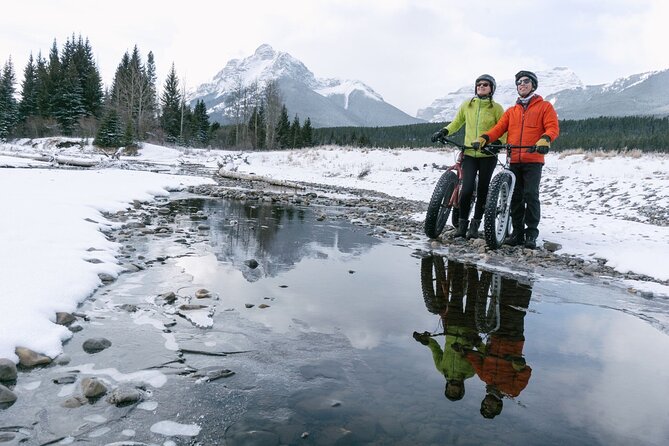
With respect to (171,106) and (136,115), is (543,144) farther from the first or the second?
(171,106)

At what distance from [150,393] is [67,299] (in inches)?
60.0

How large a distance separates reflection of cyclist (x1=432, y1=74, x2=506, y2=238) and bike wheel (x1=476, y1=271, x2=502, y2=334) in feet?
6.75

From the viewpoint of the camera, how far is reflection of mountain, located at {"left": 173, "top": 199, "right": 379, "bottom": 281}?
5.14 metres

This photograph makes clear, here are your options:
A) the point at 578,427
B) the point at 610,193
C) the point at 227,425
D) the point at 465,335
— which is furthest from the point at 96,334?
the point at 610,193

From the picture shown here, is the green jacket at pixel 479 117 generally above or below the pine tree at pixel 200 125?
below

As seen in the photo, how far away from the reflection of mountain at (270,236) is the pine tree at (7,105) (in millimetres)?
50035

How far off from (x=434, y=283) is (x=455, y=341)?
160cm

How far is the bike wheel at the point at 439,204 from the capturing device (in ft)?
21.4

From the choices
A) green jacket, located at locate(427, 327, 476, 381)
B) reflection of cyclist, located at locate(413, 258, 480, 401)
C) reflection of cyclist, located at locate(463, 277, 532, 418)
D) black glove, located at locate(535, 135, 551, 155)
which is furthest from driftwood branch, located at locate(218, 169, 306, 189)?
green jacket, located at locate(427, 327, 476, 381)

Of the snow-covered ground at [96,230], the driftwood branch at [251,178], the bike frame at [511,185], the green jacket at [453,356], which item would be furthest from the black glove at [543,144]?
the driftwood branch at [251,178]

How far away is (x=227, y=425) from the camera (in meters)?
1.85

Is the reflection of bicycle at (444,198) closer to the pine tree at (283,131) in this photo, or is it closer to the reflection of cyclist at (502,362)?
the reflection of cyclist at (502,362)

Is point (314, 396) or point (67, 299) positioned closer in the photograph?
point (314, 396)

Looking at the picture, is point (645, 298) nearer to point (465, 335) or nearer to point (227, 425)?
point (465, 335)
